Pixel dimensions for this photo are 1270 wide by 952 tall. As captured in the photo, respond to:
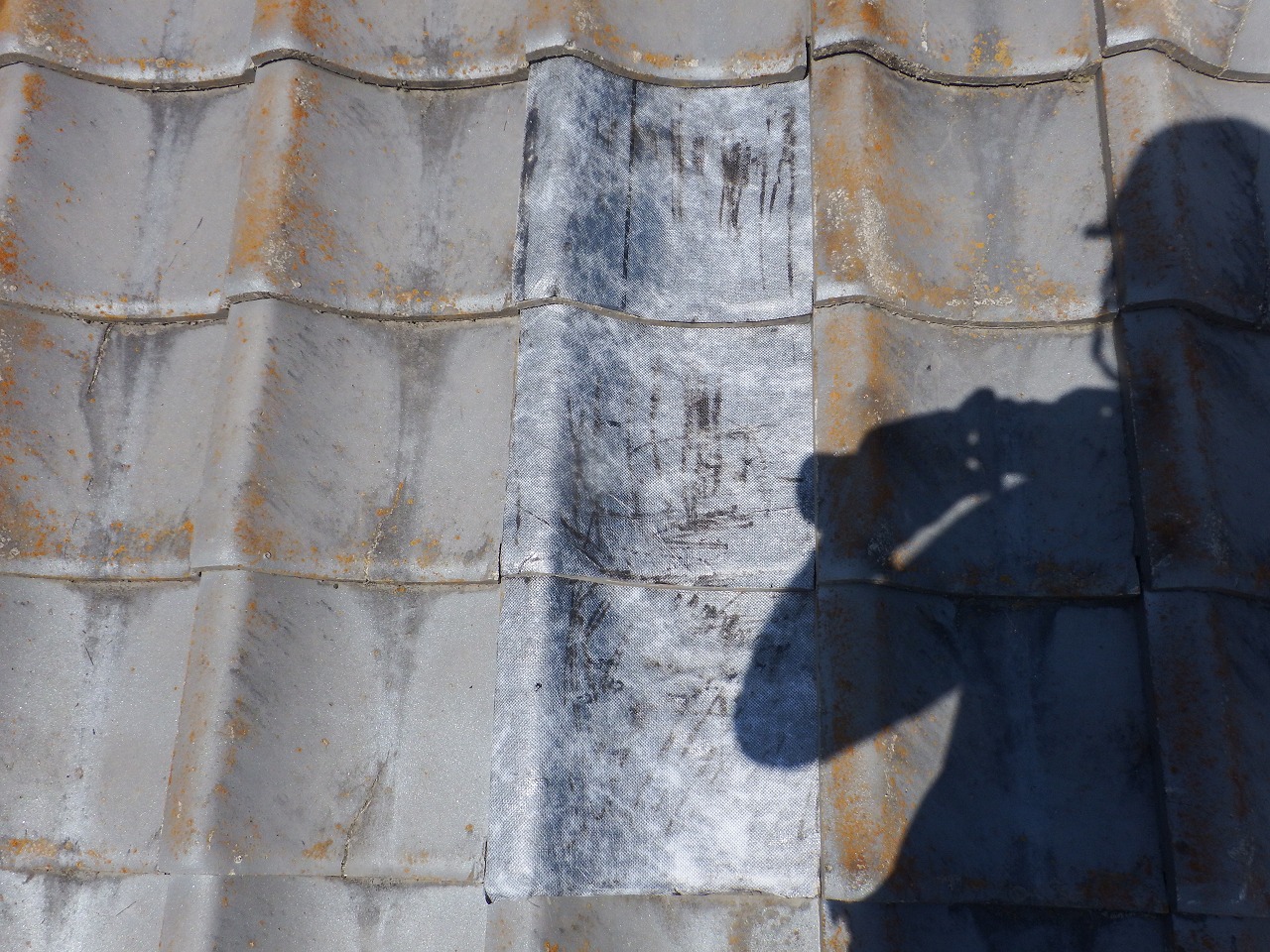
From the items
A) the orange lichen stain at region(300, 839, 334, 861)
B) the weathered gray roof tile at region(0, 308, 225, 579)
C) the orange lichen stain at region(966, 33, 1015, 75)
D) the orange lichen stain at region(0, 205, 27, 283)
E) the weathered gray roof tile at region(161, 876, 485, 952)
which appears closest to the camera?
the weathered gray roof tile at region(161, 876, 485, 952)

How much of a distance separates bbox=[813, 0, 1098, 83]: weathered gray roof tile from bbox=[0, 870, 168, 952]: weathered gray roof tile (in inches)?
88.3

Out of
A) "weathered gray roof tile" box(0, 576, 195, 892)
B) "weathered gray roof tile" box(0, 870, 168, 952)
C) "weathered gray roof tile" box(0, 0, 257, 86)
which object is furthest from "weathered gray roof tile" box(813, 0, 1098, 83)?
"weathered gray roof tile" box(0, 870, 168, 952)

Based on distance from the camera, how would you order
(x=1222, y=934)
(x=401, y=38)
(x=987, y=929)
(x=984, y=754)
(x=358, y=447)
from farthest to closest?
(x=401, y=38) → (x=358, y=447) → (x=984, y=754) → (x=987, y=929) → (x=1222, y=934)

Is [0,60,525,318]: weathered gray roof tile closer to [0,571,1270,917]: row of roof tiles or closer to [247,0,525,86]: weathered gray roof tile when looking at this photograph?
[247,0,525,86]: weathered gray roof tile

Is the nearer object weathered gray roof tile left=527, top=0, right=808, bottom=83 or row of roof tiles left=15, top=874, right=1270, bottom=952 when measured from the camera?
row of roof tiles left=15, top=874, right=1270, bottom=952

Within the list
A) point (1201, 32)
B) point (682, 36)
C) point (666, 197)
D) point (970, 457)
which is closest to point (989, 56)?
point (1201, 32)

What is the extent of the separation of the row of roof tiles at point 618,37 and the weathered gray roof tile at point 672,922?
69.9 inches

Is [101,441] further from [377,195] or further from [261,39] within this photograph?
[261,39]

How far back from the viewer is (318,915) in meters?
1.79

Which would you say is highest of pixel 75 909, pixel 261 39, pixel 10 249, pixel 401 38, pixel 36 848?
pixel 401 38

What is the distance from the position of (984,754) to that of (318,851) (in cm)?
123

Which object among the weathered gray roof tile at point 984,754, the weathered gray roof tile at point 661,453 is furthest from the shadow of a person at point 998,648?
the weathered gray roof tile at point 661,453

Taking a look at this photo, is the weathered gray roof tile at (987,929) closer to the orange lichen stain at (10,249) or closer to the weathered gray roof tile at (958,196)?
the weathered gray roof tile at (958,196)

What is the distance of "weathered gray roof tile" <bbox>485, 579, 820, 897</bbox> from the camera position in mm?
1745
